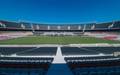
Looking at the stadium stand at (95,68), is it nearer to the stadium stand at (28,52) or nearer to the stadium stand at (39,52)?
the stadium stand at (39,52)

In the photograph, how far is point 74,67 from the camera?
10.4 meters

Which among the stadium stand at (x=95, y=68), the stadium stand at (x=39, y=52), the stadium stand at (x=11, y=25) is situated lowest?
the stadium stand at (x=39, y=52)

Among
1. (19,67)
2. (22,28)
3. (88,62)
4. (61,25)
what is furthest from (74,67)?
(61,25)

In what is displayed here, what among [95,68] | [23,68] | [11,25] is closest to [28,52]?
[23,68]

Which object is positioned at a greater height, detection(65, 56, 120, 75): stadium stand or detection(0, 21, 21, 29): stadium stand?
detection(0, 21, 21, 29): stadium stand

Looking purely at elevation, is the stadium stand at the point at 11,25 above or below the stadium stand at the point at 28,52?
above

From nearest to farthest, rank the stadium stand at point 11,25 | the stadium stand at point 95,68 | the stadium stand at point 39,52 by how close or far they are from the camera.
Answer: the stadium stand at point 95,68, the stadium stand at point 39,52, the stadium stand at point 11,25

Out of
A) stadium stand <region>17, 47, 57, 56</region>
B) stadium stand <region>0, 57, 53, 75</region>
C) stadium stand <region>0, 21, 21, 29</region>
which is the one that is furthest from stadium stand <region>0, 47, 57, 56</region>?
stadium stand <region>0, 21, 21, 29</region>

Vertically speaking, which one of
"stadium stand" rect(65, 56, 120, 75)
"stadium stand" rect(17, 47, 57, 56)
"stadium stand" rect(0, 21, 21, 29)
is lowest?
"stadium stand" rect(17, 47, 57, 56)

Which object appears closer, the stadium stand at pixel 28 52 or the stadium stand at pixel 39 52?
the stadium stand at pixel 39 52

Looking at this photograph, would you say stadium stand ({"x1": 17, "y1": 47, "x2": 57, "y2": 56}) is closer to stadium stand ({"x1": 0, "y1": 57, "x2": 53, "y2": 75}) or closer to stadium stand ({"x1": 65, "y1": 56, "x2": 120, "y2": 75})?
stadium stand ({"x1": 0, "y1": 57, "x2": 53, "y2": 75})

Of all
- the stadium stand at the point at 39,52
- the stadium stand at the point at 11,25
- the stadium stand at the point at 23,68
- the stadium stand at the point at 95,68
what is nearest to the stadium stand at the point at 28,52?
the stadium stand at the point at 39,52

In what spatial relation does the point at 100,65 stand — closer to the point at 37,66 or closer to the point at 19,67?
the point at 37,66

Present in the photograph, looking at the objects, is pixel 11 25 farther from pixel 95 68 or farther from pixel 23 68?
pixel 95 68
